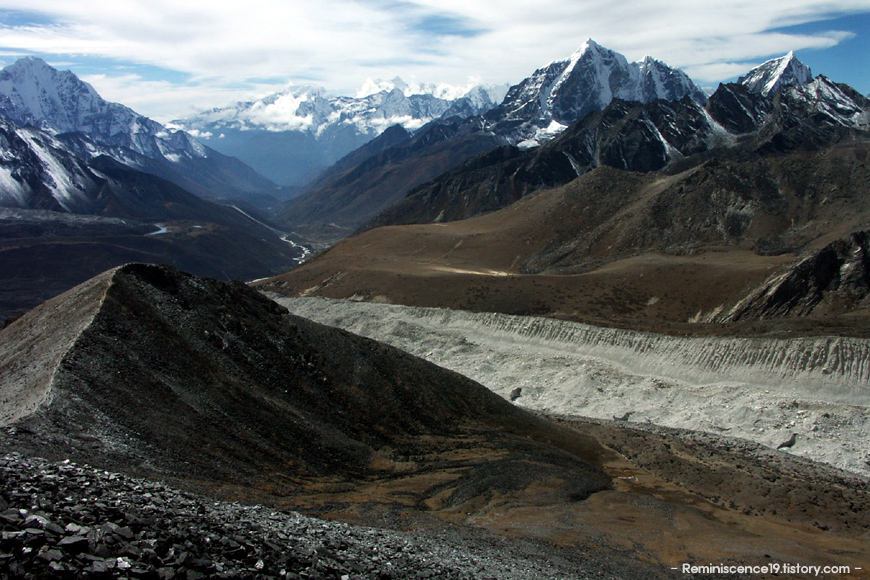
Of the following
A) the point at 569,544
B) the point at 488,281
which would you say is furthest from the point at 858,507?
the point at 488,281

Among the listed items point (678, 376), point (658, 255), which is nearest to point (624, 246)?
point (658, 255)

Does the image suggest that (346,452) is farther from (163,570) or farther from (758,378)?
(758,378)

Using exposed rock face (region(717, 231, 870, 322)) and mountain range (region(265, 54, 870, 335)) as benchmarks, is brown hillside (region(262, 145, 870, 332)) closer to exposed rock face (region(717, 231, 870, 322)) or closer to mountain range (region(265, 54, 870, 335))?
mountain range (region(265, 54, 870, 335))

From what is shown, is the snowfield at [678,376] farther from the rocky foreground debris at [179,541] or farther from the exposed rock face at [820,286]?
the rocky foreground debris at [179,541]

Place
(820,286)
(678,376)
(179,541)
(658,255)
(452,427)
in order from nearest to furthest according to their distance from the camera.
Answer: (179,541) < (452,427) < (678,376) < (820,286) < (658,255)

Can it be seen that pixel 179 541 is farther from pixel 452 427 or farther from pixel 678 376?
pixel 678 376
